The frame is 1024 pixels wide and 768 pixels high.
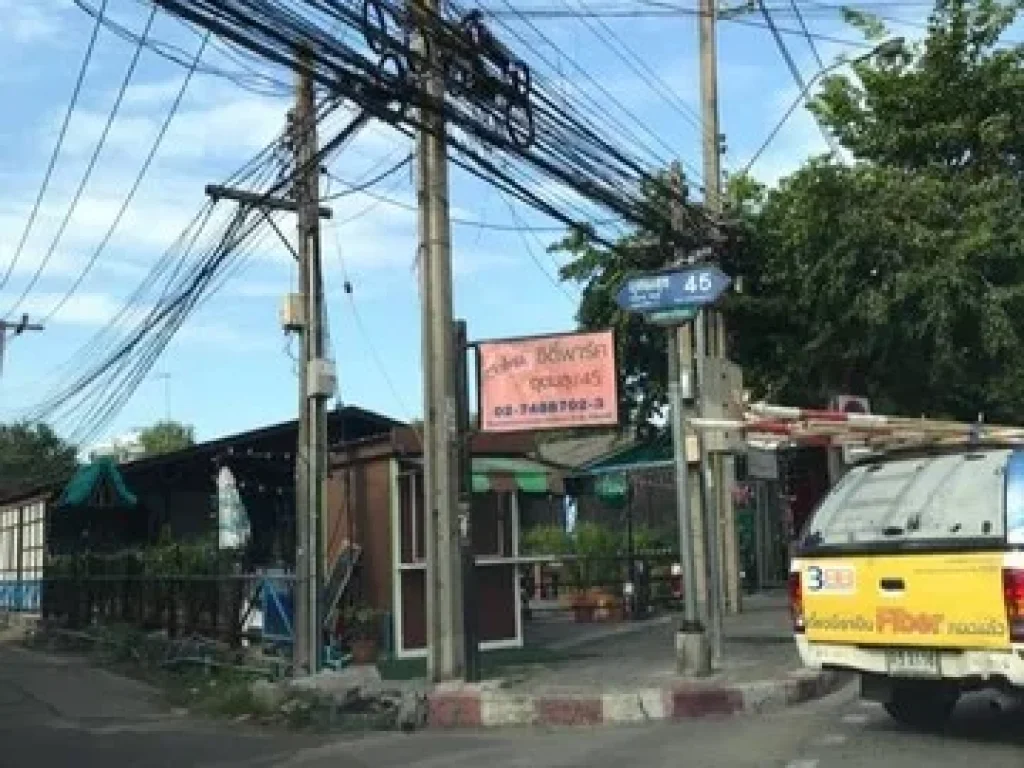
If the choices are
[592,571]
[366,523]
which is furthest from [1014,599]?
[592,571]

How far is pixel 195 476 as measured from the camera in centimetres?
2602

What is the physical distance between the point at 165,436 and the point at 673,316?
230 ft

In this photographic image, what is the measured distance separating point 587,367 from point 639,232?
17.5 ft

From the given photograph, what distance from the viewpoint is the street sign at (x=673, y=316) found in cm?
1264

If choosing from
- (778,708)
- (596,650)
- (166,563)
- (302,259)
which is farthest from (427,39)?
(166,563)

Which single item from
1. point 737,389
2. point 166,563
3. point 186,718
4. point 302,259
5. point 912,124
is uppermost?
point 912,124

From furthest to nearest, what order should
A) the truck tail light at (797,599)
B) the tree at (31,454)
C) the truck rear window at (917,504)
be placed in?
the tree at (31,454) < the truck tail light at (797,599) < the truck rear window at (917,504)

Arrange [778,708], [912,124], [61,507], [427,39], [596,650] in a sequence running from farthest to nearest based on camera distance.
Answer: [61,507]
[912,124]
[596,650]
[427,39]
[778,708]

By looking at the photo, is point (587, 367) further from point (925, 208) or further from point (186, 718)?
point (925, 208)

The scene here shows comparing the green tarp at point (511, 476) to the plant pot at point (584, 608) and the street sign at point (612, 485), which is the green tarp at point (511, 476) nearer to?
the plant pot at point (584, 608)

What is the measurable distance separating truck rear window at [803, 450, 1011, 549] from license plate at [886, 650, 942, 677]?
0.70 metres

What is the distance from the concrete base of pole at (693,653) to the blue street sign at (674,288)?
2959mm

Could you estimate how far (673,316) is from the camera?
12766mm

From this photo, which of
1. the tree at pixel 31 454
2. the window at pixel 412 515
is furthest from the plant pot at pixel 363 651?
the tree at pixel 31 454
